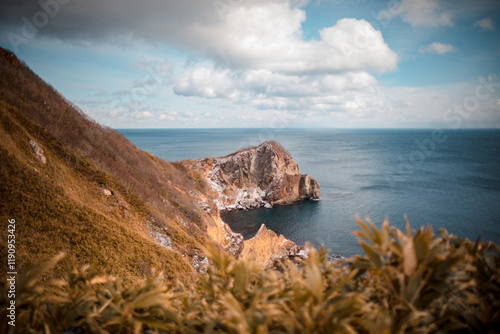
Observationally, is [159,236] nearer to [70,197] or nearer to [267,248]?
[70,197]

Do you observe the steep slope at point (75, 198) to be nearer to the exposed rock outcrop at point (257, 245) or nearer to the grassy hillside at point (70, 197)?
the grassy hillside at point (70, 197)

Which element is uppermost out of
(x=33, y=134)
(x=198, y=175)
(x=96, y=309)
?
(x=33, y=134)

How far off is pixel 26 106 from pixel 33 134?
386cm

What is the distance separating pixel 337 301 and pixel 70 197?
1449 cm

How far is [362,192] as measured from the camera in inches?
2402

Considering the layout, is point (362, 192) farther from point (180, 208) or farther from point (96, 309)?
point (96, 309)

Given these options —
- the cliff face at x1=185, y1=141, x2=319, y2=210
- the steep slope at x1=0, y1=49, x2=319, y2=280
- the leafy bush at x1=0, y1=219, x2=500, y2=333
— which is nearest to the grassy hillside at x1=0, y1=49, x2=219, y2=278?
the steep slope at x1=0, y1=49, x2=319, y2=280

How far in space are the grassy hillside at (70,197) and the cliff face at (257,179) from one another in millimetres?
36610

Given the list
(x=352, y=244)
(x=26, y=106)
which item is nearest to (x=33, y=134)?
(x=26, y=106)

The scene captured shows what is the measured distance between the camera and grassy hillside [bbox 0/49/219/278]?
1002cm

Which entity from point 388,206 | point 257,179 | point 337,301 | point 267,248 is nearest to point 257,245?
point 267,248

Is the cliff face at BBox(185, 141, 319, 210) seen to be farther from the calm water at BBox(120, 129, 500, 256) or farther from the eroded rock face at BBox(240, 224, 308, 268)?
the eroded rock face at BBox(240, 224, 308, 268)

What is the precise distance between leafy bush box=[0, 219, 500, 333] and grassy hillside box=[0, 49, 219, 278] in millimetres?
8762

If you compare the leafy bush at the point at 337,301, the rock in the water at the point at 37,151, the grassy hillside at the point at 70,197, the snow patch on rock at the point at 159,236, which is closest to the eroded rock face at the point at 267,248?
the grassy hillside at the point at 70,197
